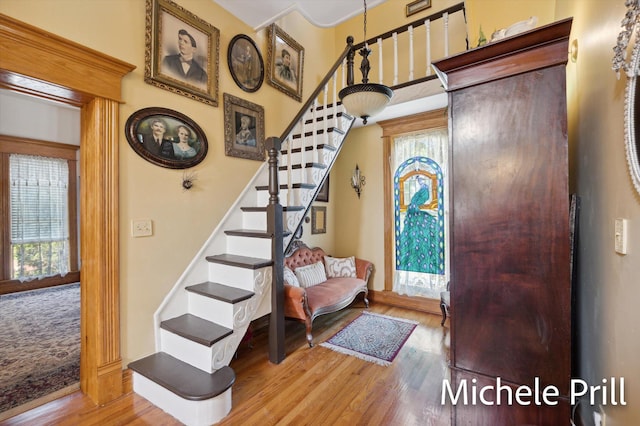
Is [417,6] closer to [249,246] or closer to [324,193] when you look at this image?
[324,193]

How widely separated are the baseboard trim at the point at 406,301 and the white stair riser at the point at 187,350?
2.78m

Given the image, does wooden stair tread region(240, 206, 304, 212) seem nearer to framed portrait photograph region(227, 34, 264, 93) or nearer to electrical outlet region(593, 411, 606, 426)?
framed portrait photograph region(227, 34, 264, 93)

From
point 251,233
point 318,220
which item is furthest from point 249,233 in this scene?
point 318,220

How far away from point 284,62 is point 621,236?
3.66m

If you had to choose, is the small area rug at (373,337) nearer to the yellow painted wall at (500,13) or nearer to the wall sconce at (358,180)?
the wall sconce at (358,180)

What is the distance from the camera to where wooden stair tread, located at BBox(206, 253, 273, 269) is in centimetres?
223

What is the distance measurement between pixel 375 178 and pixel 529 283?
3048 millimetres

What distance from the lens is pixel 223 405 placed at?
1758mm

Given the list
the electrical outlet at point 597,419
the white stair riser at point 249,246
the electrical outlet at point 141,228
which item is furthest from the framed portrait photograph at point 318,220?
the electrical outlet at point 597,419

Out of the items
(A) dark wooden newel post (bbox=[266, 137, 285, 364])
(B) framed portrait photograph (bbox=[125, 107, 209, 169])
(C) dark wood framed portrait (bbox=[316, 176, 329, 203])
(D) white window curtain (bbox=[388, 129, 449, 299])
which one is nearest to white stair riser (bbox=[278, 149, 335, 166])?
(A) dark wooden newel post (bbox=[266, 137, 285, 364])

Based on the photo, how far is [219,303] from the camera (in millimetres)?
2121

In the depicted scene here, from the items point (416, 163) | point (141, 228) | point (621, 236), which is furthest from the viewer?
point (416, 163)

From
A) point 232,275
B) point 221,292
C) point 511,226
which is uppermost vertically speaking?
point 511,226

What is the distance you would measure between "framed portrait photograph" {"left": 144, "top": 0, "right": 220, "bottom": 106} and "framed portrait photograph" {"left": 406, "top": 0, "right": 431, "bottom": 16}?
2.98m
